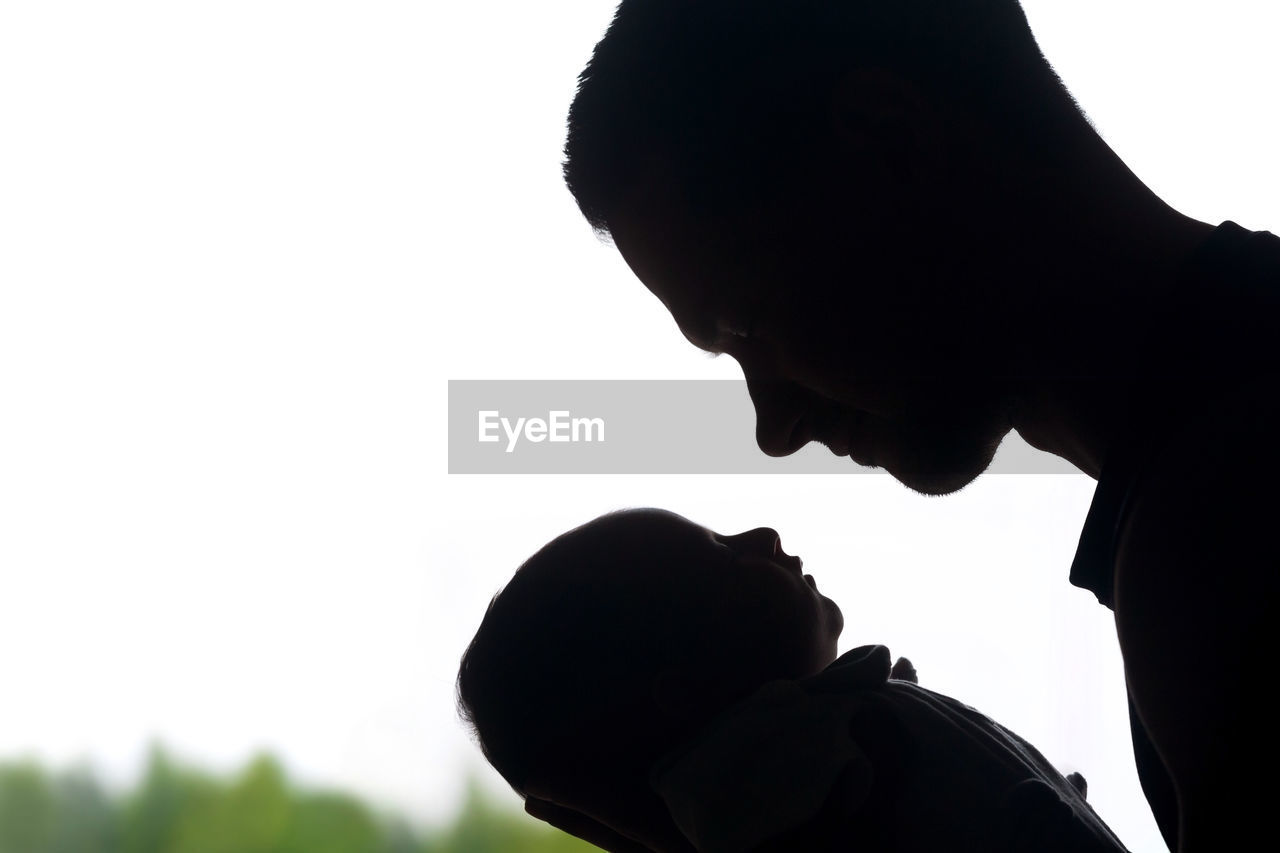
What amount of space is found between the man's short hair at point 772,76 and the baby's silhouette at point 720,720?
41 cm

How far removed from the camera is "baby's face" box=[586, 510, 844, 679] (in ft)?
3.01

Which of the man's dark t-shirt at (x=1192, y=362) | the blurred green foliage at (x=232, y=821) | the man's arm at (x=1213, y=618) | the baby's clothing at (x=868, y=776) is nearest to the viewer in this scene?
the man's arm at (x=1213, y=618)

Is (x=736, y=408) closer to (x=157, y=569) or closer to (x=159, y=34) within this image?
(x=157, y=569)

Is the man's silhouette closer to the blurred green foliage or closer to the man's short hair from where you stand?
the man's short hair

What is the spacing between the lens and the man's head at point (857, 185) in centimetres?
68

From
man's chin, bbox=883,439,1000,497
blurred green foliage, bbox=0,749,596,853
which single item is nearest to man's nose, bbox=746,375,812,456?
man's chin, bbox=883,439,1000,497

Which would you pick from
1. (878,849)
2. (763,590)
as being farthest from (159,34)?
(878,849)

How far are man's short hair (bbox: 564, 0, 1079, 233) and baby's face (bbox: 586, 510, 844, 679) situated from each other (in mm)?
385

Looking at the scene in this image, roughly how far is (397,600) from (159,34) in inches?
57.3

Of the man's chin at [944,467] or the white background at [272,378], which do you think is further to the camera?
the white background at [272,378]

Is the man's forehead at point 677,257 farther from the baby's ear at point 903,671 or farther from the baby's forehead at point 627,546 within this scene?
the baby's ear at point 903,671

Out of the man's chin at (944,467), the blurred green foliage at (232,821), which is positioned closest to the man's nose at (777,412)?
the man's chin at (944,467)

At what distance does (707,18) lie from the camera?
0.75m

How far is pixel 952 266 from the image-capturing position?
2.23 ft
